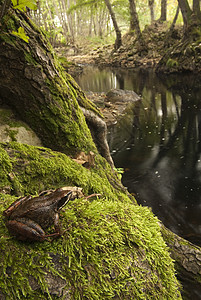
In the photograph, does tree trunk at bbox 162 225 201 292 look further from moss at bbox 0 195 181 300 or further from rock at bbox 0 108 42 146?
rock at bbox 0 108 42 146

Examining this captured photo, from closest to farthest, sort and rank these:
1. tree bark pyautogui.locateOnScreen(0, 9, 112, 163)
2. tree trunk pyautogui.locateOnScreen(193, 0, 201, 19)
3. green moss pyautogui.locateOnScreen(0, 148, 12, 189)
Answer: green moss pyautogui.locateOnScreen(0, 148, 12, 189) → tree bark pyautogui.locateOnScreen(0, 9, 112, 163) → tree trunk pyautogui.locateOnScreen(193, 0, 201, 19)

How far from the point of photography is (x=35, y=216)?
1692 mm

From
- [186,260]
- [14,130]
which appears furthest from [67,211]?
[186,260]

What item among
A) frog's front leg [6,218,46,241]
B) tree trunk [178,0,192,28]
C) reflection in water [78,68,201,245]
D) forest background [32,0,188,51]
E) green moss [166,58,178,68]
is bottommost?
reflection in water [78,68,201,245]

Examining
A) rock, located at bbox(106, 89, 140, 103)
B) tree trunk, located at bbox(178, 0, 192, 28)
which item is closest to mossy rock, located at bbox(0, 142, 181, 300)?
rock, located at bbox(106, 89, 140, 103)

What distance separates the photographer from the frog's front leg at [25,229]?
163 centimetres

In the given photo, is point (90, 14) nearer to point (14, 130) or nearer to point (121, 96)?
point (121, 96)

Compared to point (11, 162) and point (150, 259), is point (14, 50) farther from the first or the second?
point (150, 259)

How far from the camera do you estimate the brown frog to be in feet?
5.39

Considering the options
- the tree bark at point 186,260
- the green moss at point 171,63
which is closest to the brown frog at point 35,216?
the tree bark at point 186,260

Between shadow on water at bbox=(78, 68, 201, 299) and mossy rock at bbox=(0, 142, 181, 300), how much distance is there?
6.68 feet

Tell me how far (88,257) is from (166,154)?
7731mm

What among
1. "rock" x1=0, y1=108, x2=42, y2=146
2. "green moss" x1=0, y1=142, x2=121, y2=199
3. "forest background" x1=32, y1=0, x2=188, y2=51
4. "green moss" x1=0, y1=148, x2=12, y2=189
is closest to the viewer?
"green moss" x1=0, y1=148, x2=12, y2=189

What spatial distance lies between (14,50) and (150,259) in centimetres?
310
